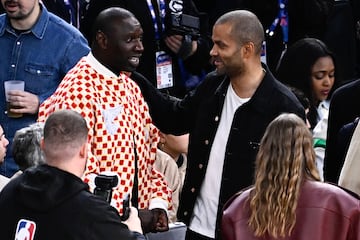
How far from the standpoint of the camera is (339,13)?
9836mm

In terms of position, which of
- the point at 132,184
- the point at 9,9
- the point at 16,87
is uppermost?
the point at 9,9

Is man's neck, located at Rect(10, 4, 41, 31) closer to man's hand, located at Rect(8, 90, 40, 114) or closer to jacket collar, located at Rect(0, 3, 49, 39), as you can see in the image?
jacket collar, located at Rect(0, 3, 49, 39)

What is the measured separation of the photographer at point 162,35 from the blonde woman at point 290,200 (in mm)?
2894

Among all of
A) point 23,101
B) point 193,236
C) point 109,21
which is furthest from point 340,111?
point 23,101

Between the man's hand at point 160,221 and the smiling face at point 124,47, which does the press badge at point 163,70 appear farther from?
the man's hand at point 160,221

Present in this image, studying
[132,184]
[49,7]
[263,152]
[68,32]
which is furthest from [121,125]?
[49,7]

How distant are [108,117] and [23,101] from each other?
3.64 feet

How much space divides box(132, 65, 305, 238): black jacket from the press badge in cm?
174

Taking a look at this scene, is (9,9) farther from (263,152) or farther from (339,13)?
(339,13)

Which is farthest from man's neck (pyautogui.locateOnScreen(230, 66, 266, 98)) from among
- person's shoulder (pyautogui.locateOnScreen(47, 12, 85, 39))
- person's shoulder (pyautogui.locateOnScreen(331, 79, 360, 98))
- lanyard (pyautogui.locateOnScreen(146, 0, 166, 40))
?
lanyard (pyautogui.locateOnScreen(146, 0, 166, 40))

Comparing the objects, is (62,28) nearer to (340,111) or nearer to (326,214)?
(340,111)

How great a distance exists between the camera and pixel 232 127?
6.48 m

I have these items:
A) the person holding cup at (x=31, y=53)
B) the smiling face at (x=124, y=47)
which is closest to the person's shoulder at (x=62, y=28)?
the person holding cup at (x=31, y=53)

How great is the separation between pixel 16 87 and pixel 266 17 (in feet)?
8.89
